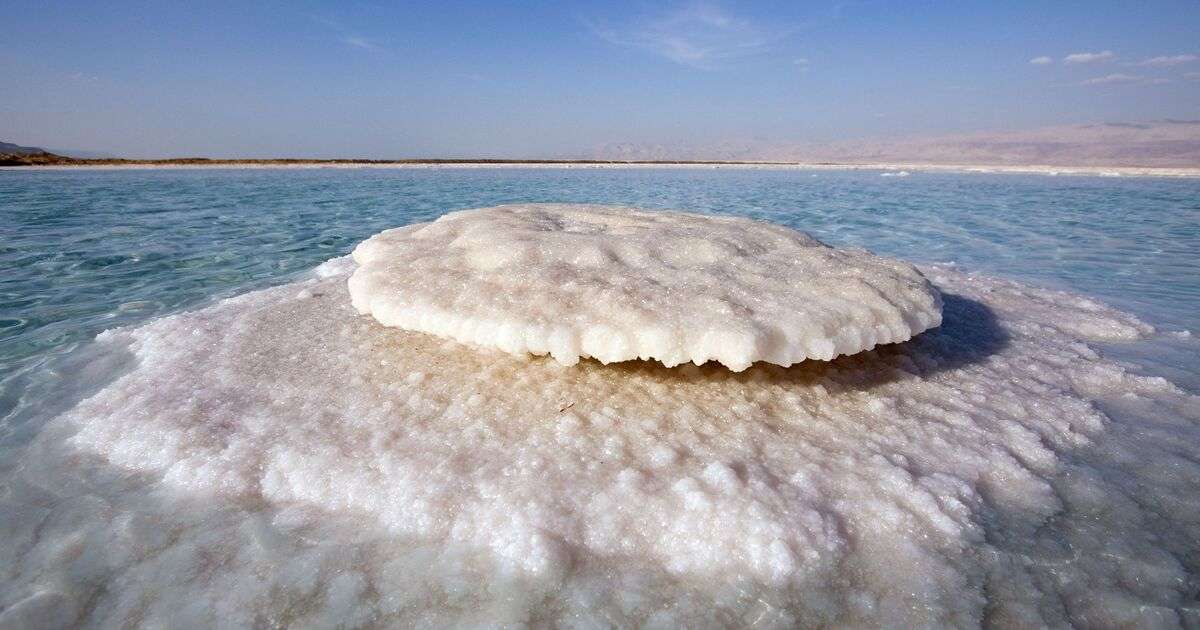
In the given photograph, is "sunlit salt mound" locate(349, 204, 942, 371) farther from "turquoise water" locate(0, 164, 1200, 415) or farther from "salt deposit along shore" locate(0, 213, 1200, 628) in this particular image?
"turquoise water" locate(0, 164, 1200, 415)

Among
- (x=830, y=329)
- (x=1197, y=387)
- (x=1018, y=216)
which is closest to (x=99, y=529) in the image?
(x=830, y=329)

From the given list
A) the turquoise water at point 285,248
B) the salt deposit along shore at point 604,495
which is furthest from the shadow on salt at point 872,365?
the turquoise water at point 285,248

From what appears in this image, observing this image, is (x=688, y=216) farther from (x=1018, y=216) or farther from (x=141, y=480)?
(x=1018, y=216)

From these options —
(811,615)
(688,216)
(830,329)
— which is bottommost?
(811,615)

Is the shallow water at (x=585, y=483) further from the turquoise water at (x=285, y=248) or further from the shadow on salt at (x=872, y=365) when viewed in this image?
the turquoise water at (x=285, y=248)

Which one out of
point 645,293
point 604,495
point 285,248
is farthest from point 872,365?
point 285,248

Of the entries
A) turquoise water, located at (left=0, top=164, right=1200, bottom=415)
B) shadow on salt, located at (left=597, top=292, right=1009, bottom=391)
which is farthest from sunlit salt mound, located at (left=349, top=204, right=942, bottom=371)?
turquoise water, located at (left=0, top=164, right=1200, bottom=415)

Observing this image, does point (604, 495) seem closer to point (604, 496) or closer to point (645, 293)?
point (604, 496)
